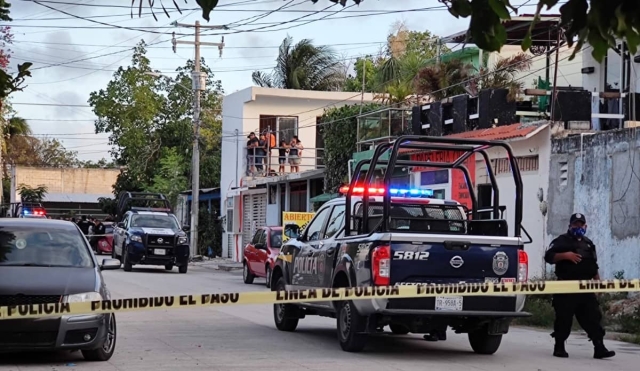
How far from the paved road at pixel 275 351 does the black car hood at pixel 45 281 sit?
827 mm

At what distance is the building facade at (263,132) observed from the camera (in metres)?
43.6

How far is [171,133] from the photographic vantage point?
59.0 meters

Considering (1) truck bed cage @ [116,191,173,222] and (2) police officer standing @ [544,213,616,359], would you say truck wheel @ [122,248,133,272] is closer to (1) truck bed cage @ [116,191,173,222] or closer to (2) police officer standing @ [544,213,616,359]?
(1) truck bed cage @ [116,191,173,222]

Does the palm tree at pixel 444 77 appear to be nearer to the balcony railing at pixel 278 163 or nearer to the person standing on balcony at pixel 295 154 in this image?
the person standing on balcony at pixel 295 154

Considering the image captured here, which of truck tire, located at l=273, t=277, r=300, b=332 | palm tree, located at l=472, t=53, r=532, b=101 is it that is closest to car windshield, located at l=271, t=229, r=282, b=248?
palm tree, located at l=472, t=53, r=532, b=101

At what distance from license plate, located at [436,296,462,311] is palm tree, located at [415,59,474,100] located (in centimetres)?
1995

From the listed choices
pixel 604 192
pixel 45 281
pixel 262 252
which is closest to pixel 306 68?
pixel 262 252

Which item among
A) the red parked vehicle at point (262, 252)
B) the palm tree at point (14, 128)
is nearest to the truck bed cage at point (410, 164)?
the palm tree at point (14, 128)

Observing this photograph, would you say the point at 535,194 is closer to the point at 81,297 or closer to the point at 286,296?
the point at 81,297

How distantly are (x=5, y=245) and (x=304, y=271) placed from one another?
4.45 metres

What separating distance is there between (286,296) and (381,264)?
238 centimetres

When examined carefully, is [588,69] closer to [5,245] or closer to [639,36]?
[5,245]

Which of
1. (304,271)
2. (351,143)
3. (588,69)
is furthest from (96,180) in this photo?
(304,271)

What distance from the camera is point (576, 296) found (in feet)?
43.1
